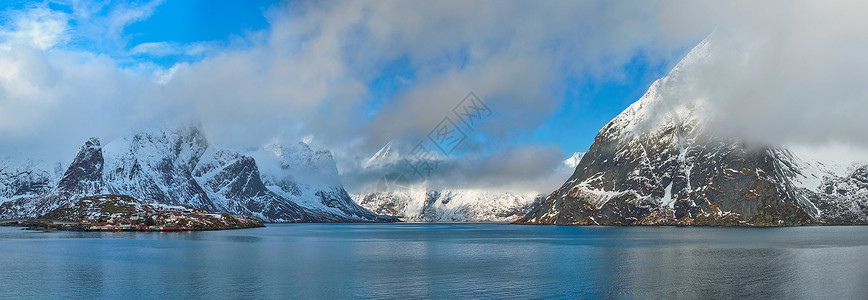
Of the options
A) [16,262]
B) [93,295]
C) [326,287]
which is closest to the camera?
[93,295]

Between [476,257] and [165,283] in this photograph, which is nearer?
[165,283]

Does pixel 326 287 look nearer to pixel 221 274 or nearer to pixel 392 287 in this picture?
pixel 392 287

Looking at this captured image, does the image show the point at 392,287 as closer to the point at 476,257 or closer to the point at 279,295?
the point at 279,295

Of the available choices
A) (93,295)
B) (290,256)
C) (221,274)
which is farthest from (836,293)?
(290,256)

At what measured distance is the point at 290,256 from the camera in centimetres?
13875

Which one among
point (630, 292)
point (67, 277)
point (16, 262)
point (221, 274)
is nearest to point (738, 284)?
point (630, 292)

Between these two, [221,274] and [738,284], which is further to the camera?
[221,274]

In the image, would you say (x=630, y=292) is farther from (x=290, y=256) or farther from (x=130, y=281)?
(x=290, y=256)

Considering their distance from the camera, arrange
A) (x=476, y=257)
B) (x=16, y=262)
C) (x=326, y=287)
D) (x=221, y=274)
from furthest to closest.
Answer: (x=476, y=257)
(x=16, y=262)
(x=221, y=274)
(x=326, y=287)

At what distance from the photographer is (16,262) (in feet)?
383

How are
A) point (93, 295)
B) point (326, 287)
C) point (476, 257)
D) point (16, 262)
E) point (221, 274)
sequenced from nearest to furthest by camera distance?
1. point (93, 295)
2. point (326, 287)
3. point (221, 274)
4. point (16, 262)
5. point (476, 257)

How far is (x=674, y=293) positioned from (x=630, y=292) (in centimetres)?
573

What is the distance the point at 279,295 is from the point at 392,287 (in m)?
16.8

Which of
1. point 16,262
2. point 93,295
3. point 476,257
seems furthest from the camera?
point 476,257
